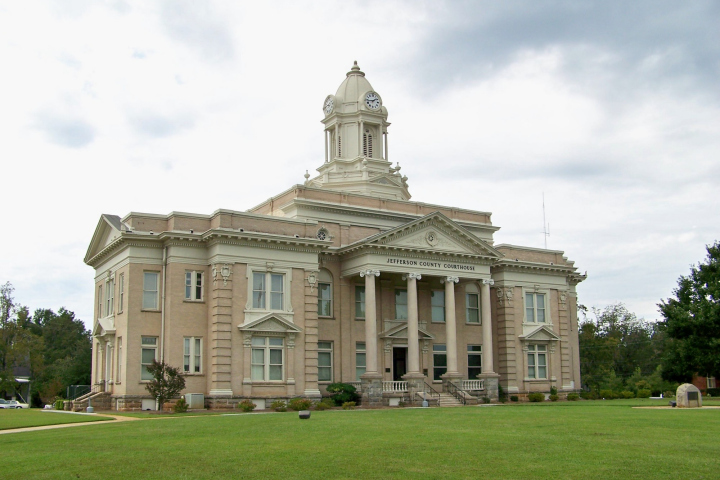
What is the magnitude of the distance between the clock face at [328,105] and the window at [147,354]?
2443cm

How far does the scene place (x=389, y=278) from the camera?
1943 inches

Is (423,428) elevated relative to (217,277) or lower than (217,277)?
lower

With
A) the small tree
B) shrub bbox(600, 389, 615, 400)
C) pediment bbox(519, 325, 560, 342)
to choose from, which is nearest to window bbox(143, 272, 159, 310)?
the small tree

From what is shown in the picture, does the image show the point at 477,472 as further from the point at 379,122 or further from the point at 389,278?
the point at 379,122

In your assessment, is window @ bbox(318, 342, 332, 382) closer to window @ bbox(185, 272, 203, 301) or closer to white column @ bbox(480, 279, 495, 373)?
window @ bbox(185, 272, 203, 301)

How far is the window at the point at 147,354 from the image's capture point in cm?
4069

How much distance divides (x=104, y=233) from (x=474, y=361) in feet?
84.6

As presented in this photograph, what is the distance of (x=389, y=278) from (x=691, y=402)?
19.9 m

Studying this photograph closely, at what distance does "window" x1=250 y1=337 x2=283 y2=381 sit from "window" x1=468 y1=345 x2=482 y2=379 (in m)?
15.6

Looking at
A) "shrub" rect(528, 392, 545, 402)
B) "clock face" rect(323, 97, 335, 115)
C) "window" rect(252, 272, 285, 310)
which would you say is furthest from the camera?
"clock face" rect(323, 97, 335, 115)

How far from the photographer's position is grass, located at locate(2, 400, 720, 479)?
1545cm

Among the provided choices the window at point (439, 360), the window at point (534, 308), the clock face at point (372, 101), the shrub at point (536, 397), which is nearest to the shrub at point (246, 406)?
the window at point (439, 360)

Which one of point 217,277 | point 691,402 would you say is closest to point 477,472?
point 691,402

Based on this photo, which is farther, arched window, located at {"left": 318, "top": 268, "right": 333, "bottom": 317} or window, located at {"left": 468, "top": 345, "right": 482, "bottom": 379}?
window, located at {"left": 468, "top": 345, "right": 482, "bottom": 379}
